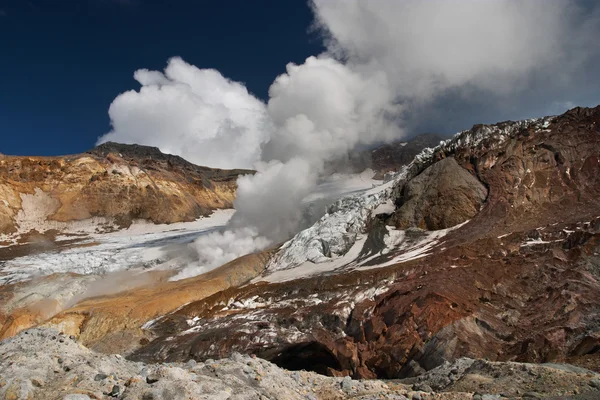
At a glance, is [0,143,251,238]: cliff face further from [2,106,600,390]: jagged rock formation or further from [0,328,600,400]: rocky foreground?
[0,328,600,400]: rocky foreground

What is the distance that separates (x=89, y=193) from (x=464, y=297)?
98.0 m

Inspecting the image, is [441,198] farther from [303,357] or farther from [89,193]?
[89,193]

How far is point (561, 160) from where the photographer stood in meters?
48.4

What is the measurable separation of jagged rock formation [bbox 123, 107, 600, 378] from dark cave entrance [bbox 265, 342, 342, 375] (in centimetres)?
7

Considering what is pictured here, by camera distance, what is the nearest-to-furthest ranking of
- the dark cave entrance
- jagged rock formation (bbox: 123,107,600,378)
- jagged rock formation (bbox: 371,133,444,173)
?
jagged rock formation (bbox: 123,107,600,378) → the dark cave entrance → jagged rock formation (bbox: 371,133,444,173)

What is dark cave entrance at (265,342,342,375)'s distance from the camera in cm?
2622

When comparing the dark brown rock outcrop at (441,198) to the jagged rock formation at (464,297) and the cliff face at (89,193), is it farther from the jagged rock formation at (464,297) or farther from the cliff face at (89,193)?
the cliff face at (89,193)

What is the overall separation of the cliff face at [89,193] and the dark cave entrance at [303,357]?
82969 millimetres

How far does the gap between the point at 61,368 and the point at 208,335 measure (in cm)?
2228

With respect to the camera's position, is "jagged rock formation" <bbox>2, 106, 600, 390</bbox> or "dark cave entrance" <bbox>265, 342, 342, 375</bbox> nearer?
"jagged rock formation" <bbox>2, 106, 600, 390</bbox>

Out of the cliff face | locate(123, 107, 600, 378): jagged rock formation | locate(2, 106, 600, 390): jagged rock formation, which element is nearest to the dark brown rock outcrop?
locate(2, 106, 600, 390): jagged rock formation

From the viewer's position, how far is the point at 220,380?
8516 mm

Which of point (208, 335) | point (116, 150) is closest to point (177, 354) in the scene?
point (208, 335)

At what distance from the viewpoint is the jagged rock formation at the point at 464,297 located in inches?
858
